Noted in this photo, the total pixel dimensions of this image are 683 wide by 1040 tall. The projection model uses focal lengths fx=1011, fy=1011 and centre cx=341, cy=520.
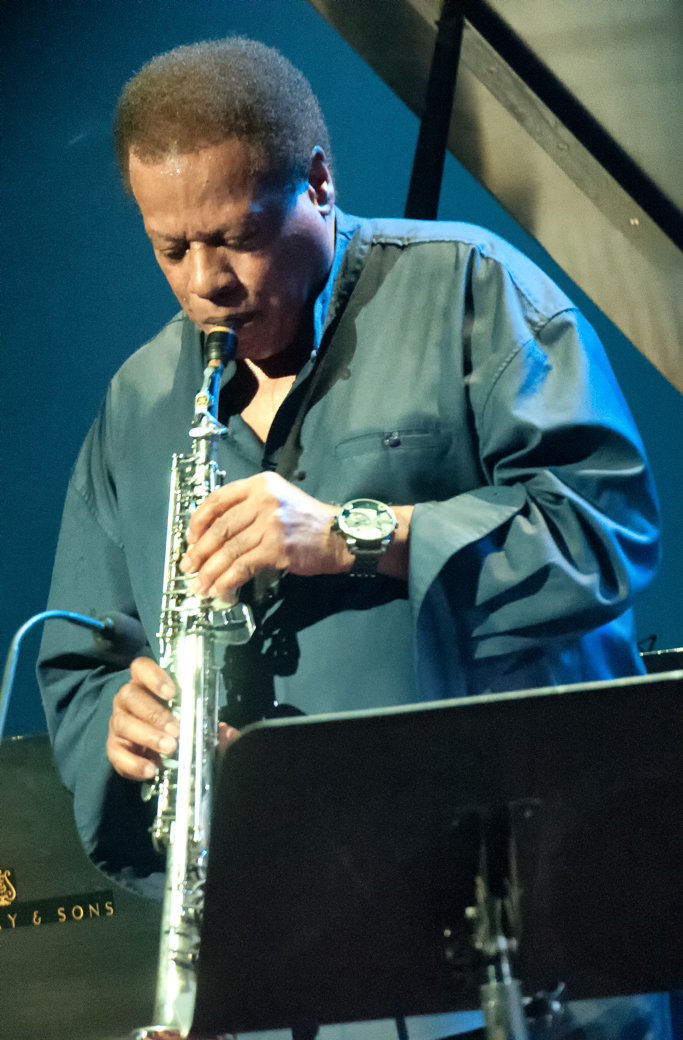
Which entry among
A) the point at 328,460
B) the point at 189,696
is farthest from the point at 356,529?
the point at 189,696

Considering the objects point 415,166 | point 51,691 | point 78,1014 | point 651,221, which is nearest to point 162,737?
point 51,691

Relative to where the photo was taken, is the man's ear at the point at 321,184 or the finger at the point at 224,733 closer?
the finger at the point at 224,733

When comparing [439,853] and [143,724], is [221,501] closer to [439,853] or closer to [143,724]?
[143,724]

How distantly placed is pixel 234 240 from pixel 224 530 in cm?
44

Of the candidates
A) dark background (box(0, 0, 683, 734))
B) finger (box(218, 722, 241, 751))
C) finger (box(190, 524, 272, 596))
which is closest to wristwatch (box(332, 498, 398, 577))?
finger (box(190, 524, 272, 596))

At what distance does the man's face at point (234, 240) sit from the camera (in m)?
1.38

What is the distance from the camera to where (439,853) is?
2.88ft

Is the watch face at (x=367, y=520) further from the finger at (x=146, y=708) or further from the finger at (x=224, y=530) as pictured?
the finger at (x=146, y=708)

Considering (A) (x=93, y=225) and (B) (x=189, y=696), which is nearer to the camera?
(B) (x=189, y=696)

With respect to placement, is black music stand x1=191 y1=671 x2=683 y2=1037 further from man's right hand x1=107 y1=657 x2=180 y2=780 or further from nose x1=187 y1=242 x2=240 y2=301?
nose x1=187 y1=242 x2=240 y2=301

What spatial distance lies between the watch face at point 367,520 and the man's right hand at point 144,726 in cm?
32


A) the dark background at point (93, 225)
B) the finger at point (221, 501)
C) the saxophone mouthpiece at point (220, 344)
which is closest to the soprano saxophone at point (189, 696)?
the saxophone mouthpiece at point (220, 344)

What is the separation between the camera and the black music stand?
795mm

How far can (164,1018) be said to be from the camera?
1.09m
